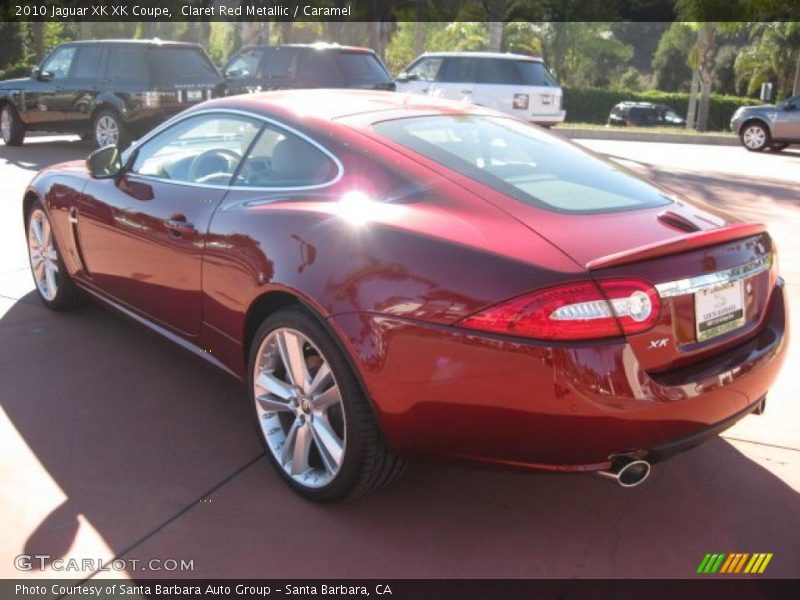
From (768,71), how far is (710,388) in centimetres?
4016

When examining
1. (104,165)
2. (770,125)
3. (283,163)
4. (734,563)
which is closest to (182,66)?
(104,165)

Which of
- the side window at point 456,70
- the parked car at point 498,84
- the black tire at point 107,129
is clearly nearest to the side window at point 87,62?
the black tire at point 107,129

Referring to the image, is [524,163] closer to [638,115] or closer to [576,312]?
[576,312]

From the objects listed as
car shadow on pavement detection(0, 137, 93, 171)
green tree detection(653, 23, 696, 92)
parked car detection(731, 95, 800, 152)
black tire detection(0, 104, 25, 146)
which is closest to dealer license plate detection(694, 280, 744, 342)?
car shadow on pavement detection(0, 137, 93, 171)

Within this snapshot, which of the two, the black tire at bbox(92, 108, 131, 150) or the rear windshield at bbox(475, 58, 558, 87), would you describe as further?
the rear windshield at bbox(475, 58, 558, 87)

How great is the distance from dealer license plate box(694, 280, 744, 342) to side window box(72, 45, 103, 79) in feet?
39.5

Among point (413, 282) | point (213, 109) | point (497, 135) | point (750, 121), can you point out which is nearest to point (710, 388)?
point (413, 282)

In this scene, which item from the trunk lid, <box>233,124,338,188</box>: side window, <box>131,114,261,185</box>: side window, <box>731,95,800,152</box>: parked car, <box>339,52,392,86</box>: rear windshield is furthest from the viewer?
<box>731,95,800,152</box>: parked car

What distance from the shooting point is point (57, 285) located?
16.8ft

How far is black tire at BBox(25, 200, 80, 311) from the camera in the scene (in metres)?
5.02

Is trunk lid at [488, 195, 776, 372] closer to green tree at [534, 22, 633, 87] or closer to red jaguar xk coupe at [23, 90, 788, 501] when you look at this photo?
red jaguar xk coupe at [23, 90, 788, 501]

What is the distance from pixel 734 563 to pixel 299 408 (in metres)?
1.67

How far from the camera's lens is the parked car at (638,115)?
114ft

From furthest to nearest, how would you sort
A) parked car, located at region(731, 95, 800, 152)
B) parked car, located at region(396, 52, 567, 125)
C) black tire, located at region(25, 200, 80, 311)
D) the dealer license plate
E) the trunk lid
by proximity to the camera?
parked car, located at region(731, 95, 800, 152), parked car, located at region(396, 52, 567, 125), black tire, located at region(25, 200, 80, 311), the dealer license plate, the trunk lid
